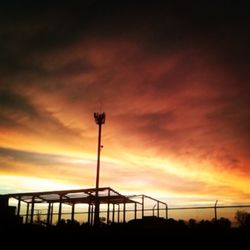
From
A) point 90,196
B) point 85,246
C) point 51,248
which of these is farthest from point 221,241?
point 90,196

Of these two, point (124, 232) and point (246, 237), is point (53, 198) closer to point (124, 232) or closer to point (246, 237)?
point (124, 232)

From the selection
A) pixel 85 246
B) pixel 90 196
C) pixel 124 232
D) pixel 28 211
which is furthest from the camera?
pixel 28 211

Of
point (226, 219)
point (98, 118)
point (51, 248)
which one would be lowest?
point (51, 248)

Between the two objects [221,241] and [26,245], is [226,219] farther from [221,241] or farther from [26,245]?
[26,245]

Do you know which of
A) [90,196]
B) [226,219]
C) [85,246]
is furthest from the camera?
[90,196]

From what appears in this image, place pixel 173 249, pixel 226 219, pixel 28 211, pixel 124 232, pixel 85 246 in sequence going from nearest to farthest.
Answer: pixel 173 249
pixel 85 246
pixel 124 232
pixel 226 219
pixel 28 211

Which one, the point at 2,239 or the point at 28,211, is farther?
the point at 28,211

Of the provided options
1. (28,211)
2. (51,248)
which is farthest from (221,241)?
(28,211)

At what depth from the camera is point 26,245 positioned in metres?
19.6

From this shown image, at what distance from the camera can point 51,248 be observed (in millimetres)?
18766

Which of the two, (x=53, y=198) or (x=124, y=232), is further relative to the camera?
(x=53, y=198)

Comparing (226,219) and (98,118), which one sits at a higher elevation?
(98,118)

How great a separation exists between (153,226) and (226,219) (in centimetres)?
707

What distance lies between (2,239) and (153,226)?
9875 millimetres
